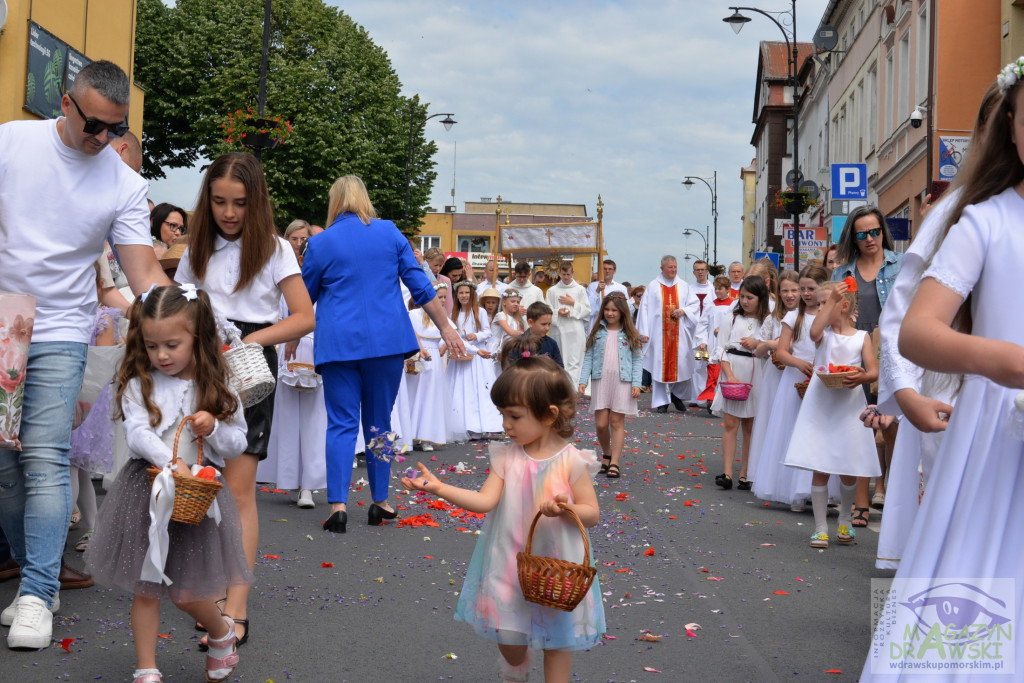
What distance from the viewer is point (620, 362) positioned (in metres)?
11.8

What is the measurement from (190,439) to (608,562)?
345 centimetres

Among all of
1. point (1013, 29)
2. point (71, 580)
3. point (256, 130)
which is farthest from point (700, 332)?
point (71, 580)

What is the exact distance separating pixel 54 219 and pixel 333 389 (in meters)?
3.23

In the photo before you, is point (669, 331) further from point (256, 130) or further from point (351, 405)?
point (351, 405)

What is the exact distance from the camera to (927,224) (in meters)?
3.49

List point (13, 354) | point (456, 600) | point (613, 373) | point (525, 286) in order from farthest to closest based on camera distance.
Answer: point (525, 286), point (613, 373), point (456, 600), point (13, 354)

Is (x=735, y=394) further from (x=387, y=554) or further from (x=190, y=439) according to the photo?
(x=190, y=439)

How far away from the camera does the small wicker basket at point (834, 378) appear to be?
26.4 ft

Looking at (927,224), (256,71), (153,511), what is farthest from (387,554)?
(256,71)

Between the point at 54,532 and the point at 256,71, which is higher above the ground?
the point at 256,71

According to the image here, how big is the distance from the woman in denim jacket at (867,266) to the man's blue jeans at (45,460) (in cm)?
563

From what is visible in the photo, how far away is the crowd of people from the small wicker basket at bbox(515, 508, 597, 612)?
0.67 feet

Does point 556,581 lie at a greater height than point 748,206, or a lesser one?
lesser

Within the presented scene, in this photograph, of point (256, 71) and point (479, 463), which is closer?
point (479, 463)
